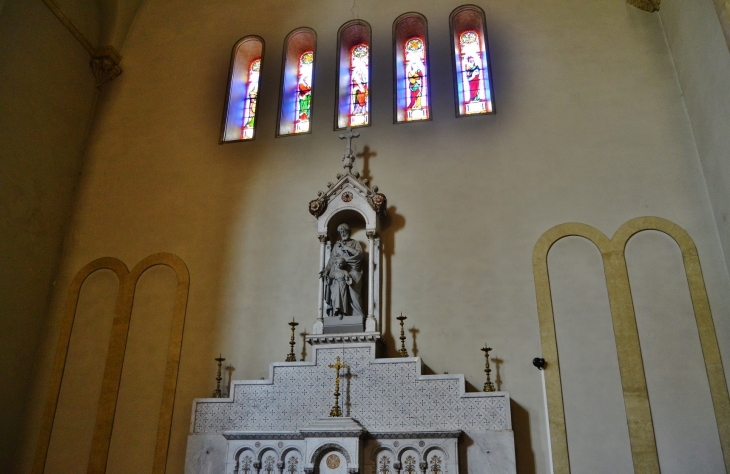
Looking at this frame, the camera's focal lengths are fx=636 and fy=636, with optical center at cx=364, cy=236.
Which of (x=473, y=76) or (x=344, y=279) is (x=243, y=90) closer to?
(x=473, y=76)

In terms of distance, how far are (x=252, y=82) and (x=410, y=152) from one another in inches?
120

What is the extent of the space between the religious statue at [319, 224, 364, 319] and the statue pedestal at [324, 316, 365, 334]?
6 cm

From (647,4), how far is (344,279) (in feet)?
18.1

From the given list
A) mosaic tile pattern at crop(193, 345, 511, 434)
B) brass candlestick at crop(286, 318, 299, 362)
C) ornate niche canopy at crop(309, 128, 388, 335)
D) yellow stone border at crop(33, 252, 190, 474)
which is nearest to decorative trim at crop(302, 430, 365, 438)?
mosaic tile pattern at crop(193, 345, 511, 434)

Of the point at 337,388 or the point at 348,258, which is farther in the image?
the point at 348,258

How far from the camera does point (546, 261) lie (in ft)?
24.5

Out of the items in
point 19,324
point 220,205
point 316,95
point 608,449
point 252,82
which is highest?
point 252,82

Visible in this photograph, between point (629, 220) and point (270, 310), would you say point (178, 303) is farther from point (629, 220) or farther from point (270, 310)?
point (629, 220)

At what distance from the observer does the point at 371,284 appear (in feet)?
25.0

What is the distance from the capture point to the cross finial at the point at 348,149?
8.23 m

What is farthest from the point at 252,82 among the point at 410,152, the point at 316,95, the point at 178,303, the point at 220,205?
the point at 178,303

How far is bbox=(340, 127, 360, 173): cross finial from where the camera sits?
27.0 feet

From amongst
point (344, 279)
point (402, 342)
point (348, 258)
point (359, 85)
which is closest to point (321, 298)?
point (344, 279)

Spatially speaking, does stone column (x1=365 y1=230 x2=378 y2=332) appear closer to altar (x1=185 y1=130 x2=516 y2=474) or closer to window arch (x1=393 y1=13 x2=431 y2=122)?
altar (x1=185 y1=130 x2=516 y2=474)
